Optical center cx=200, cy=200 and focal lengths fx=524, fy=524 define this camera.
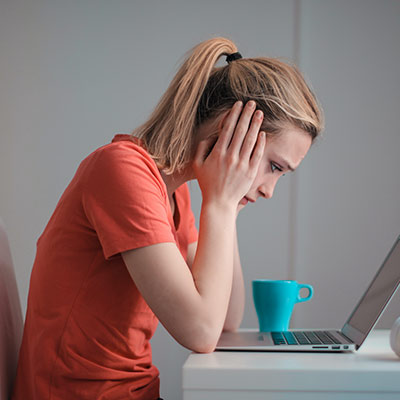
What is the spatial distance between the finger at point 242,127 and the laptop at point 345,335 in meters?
0.35

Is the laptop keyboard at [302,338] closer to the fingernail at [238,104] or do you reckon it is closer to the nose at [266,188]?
the nose at [266,188]

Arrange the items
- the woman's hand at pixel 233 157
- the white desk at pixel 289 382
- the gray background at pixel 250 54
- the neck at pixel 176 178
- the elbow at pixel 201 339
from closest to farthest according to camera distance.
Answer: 1. the white desk at pixel 289 382
2. the elbow at pixel 201 339
3. the woman's hand at pixel 233 157
4. the neck at pixel 176 178
5. the gray background at pixel 250 54

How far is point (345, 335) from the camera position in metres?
0.96

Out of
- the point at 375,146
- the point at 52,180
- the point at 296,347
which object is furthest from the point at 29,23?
the point at 296,347

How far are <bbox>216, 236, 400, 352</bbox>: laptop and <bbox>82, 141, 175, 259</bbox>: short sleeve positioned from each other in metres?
0.22

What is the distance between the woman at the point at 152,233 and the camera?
80cm

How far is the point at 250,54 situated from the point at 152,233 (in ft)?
3.96

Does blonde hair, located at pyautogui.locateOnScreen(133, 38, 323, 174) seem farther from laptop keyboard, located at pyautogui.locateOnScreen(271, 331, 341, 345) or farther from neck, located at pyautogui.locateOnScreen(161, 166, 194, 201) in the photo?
laptop keyboard, located at pyautogui.locateOnScreen(271, 331, 341, 345)

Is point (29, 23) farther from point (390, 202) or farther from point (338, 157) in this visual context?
point (390, 202)

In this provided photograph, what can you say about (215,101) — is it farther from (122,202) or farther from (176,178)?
(122,202)

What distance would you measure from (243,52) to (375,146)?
56 cm

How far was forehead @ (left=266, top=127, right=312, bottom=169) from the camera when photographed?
997mm

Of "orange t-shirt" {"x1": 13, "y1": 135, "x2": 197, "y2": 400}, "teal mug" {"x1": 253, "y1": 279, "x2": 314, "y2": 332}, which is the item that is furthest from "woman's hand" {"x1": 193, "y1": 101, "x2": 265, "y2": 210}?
"teal mug" {"x1": 253, "y1": 279, "x2": 314, "y2": 332}

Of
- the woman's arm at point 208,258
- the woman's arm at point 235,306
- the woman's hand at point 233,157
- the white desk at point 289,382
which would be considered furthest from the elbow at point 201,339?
the woman's arm at point 235,306
